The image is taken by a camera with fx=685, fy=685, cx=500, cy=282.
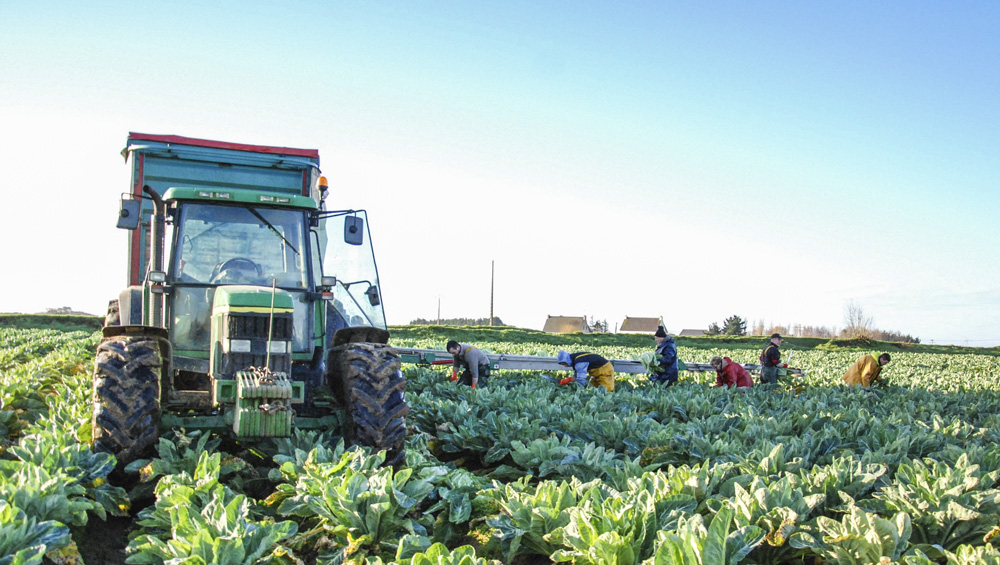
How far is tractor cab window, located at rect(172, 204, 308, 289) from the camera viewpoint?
20.1 ft

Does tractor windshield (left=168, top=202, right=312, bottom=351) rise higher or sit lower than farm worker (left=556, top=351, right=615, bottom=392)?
higher

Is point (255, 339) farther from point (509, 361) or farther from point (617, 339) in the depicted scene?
point (617, 339)

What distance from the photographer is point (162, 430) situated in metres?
5.54

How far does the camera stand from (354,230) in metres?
6.48

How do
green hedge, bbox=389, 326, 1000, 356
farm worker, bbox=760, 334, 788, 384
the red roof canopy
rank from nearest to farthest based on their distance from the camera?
the red roof canopy < farm worker, bbox=760, 334, 788, 384 < green hedge, bbox=389, 326, 1000, 356

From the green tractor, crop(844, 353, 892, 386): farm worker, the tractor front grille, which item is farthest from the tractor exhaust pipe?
crop(844, 353, 892, 386): farm worker

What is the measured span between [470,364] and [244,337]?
6189 millimetres

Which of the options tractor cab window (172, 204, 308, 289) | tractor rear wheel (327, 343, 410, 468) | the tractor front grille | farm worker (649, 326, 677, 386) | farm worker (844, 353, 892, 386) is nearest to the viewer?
the tractor front grille

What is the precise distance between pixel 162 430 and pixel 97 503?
3.99 ft

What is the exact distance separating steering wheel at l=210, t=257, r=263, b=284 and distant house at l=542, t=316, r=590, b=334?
58348 mm

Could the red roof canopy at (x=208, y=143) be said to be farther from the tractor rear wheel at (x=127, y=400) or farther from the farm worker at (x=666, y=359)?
the farm worker at (x=666, y=359)

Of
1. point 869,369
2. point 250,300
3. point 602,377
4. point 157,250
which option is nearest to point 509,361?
Answer: point 602,377

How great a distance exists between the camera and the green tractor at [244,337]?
517 centimetres

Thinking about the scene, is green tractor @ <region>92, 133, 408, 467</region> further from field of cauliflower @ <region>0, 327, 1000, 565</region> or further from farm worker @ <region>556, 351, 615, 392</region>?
farm worker @ <region>556, 351, 615, 392</region>
